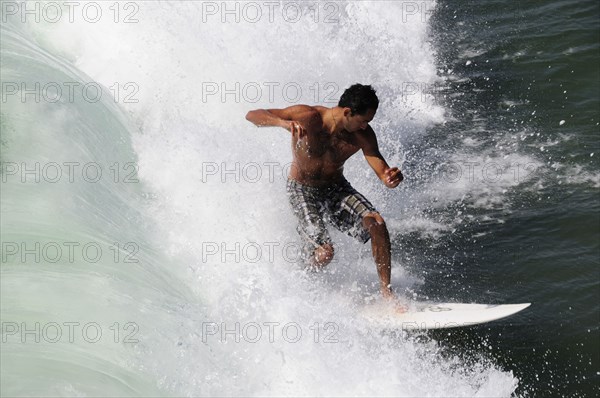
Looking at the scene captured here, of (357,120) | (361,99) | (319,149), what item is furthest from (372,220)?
(361,99)

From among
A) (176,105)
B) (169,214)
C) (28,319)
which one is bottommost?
(28,319)

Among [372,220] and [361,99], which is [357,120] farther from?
[372,220]

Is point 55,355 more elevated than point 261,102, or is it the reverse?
point 261,102

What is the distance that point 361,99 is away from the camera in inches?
236

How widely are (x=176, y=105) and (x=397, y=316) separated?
4.22 m

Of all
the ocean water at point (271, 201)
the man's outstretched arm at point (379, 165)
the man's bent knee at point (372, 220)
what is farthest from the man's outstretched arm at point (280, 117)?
the ocean water at point (271, 201)

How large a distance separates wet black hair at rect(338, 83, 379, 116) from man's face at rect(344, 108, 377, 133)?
0.10 ft

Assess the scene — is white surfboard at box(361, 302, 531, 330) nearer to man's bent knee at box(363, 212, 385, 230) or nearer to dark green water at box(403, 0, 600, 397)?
dark green water at box(403, 0, 600, 397)

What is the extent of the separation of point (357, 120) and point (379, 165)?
0.42 meters

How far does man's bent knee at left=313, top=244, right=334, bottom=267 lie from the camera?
21.4ft

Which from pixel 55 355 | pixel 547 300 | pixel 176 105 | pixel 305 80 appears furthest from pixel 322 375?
pixel 305 80

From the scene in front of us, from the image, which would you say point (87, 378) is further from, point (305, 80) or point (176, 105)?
point (305, 80)

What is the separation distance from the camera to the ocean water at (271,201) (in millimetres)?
5664

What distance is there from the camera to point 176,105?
943cm
